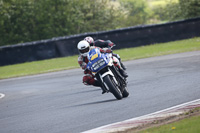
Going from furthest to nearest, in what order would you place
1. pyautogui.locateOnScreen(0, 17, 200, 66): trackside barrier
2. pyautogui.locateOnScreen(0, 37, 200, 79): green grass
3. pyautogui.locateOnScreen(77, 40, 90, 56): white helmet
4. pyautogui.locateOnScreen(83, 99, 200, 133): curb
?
1. pyautogui.locateOnScreen(0, 17, 200, 66): trackside barrier
2. pyautogui.locateOnScreen(0, 37, 200, 79): green grass
3. pyautogui.locateOnScreen(77, 40, 90, 56): white helmet
4. pyautogui.locateOnScreen(83, 99, 200, 133): curb

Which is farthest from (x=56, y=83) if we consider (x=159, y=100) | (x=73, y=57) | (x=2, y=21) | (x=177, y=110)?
(x=2, y=21)

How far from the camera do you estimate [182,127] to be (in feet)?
18.7

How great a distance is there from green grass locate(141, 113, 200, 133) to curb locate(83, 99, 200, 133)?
48 cm

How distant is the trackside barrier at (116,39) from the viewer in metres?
25.3

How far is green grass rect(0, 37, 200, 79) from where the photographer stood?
21406 millimetres

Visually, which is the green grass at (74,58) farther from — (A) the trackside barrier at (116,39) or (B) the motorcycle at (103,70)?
(B) the motorcycle at (103,70)

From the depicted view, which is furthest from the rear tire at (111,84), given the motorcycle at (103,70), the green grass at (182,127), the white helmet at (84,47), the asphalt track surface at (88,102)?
the green grass at (182,127)

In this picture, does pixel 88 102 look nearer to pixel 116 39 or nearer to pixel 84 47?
pixel 84 47

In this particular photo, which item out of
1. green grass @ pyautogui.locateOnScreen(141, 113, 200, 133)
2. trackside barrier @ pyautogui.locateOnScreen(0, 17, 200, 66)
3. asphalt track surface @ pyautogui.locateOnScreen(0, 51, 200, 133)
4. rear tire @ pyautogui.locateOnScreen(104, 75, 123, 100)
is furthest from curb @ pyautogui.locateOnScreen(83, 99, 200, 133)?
trackside barrier @ pyautogui.locateOnScreen(0, 17, 200, 66)

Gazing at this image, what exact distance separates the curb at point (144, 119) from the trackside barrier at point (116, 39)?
18.2m

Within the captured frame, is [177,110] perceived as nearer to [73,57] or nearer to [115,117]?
[115,117]

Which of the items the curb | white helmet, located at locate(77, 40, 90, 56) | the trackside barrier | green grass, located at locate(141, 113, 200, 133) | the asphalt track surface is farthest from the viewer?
the trackside barrier

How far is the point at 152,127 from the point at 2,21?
32.1 m

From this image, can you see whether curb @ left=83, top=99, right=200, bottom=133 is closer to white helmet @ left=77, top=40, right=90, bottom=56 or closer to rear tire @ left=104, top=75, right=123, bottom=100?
rear tire @ left=104, top=75, right=123, bottom=100
